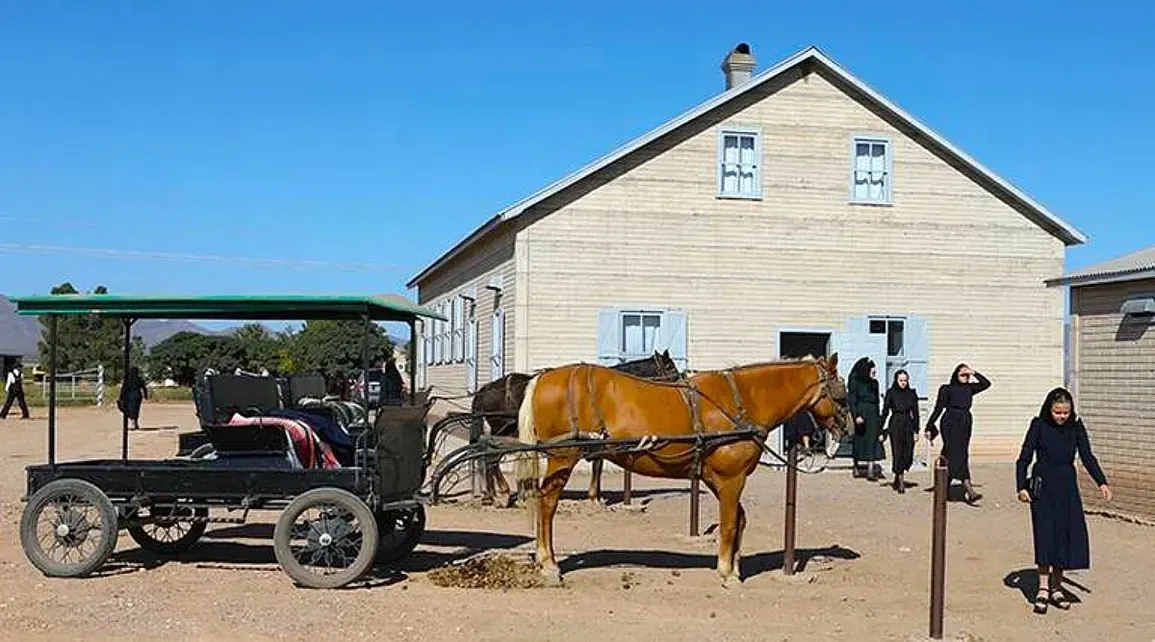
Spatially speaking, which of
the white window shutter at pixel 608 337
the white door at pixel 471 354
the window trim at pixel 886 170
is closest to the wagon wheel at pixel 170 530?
the white window shutter at pixel 608 337

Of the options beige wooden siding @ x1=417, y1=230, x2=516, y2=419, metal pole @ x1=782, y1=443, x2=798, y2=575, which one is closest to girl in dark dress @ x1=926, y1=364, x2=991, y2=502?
beige wooden siding @ x1=417, y1=230, x2=516, y2=419

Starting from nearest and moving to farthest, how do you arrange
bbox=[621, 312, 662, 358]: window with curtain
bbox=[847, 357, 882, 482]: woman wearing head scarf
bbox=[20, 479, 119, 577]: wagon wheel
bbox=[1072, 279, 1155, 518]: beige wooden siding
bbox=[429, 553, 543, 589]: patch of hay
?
1. bbox=[429, 553, 543, 589]: patch of hay
2. bbox=[20, 479, 119, 577]: wagon wheel
3. bbox=[1072, 279, 1155, 518]: beige wooden siding
4. bbox=[847, 357, 882, 482]: woman wearing head scarf
5. bbox=[621, 312, 662, 358]: window with curtain

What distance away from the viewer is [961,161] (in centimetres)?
2239

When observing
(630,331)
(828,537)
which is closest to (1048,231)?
(630,331)

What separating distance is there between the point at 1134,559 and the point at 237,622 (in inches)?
325

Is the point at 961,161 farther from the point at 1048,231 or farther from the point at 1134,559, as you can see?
the point at 1134,559

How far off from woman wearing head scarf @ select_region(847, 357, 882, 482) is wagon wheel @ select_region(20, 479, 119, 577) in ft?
37.8

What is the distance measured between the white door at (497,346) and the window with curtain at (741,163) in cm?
431

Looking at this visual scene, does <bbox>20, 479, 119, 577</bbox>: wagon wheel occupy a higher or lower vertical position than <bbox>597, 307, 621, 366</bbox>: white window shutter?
lower

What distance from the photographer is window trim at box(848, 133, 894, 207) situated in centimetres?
2212

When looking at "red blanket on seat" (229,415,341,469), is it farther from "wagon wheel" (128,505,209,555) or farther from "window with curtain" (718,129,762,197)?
"window with curtain" (718,129,762,197)

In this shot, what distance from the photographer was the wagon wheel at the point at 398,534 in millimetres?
11211

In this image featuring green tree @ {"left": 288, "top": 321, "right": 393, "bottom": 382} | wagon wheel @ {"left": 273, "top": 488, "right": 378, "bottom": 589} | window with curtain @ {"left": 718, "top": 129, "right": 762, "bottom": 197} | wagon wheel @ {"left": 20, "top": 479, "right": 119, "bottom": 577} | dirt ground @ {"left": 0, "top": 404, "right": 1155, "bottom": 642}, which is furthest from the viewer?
green tree @ {"left": 288, "top": 321, "right": 393, "bottom": 382}

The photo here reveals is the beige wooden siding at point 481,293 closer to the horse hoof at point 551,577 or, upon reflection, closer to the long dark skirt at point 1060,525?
the horse hoof at point 551,577
